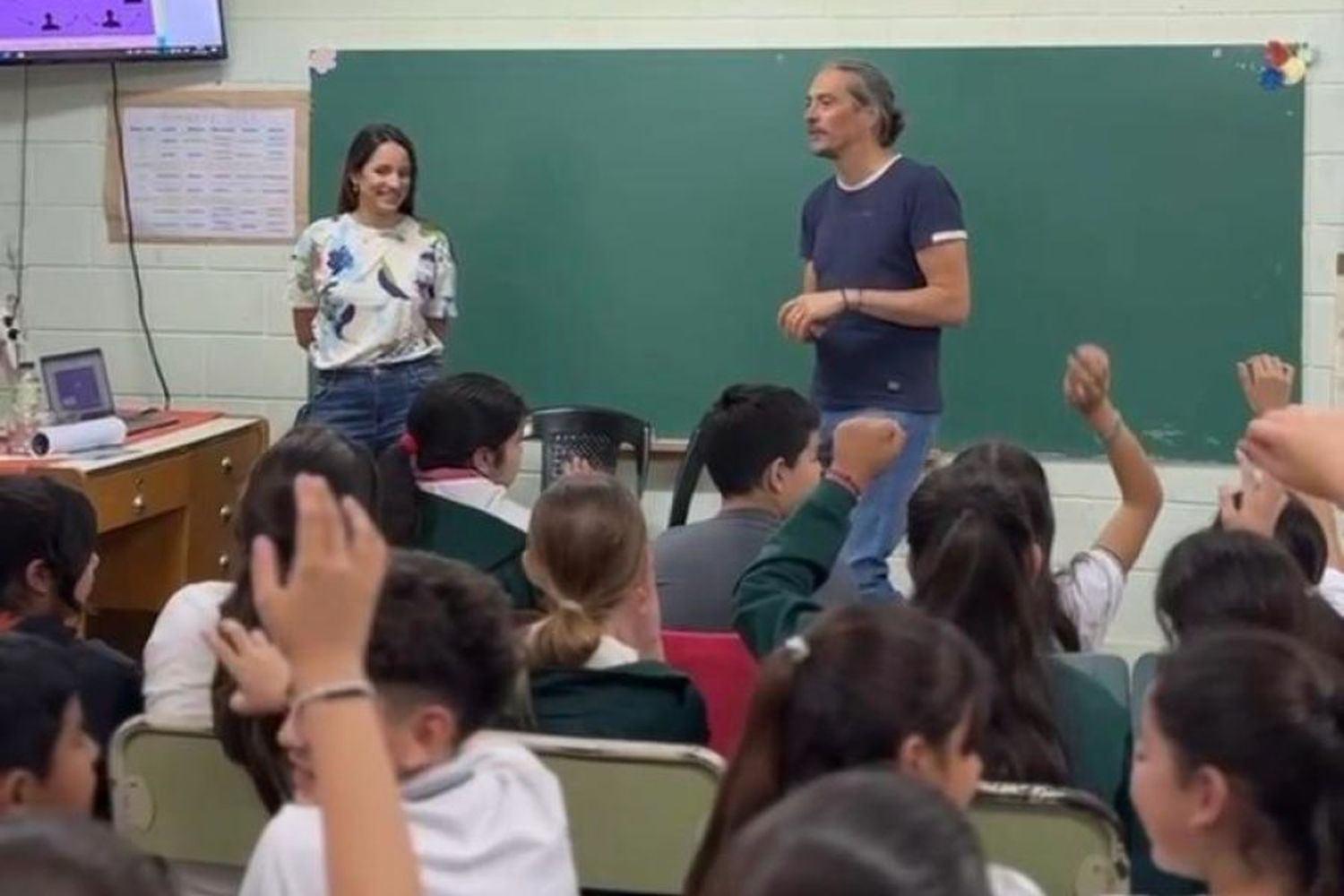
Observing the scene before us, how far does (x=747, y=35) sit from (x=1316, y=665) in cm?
378

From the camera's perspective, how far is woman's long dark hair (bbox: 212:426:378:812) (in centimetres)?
208

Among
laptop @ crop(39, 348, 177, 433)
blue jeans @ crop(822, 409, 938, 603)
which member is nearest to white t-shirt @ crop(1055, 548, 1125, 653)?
blue jeans @ crop(822, 409, 938, 603)

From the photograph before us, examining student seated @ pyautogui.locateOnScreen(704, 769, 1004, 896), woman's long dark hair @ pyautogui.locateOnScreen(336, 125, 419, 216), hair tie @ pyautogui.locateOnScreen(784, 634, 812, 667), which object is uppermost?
woman's long dark hair @ pyautogui.locateOnScreen(336, 125, 419, 216)

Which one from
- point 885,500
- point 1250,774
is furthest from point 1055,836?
point 885,500

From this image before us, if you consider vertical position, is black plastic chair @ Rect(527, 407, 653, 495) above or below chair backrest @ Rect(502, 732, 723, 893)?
above

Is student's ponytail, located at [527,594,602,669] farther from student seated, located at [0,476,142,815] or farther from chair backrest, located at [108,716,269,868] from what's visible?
student seated, located at [0,476,142,815]

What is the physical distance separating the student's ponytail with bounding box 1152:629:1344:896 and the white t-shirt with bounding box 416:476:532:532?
77.3 inches

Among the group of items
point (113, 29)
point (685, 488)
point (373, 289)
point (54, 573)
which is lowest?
point (685, 488)

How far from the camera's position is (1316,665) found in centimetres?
157

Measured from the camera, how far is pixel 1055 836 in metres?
1.90

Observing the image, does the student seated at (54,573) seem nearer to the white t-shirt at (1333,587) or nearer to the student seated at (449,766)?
the student seated at (449,766)

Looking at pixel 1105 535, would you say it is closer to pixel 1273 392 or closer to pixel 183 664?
pixel 1273 392

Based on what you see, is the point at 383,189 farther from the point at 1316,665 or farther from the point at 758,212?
the point at 1316,665

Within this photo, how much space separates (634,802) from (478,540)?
1.27 metres
